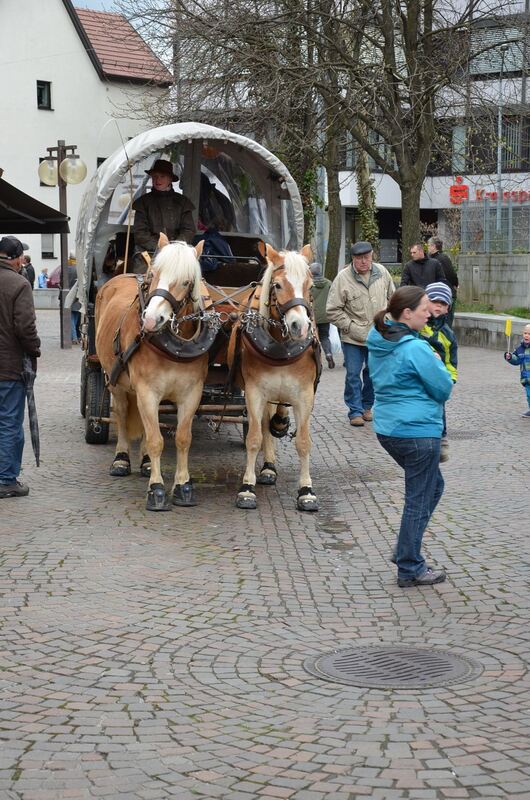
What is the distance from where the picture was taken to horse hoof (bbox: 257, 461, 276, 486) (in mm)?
10484

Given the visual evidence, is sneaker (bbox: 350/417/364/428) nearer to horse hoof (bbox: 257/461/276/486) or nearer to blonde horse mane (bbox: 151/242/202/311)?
horse hoof (bbox: 257/461/276/486)

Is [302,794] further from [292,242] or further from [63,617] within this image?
[292,242]

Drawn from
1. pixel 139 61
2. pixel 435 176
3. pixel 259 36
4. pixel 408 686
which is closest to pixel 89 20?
pixel 139 61

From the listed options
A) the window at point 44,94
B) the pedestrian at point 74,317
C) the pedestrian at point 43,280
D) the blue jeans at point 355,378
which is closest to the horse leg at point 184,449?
the blue jeans at point 355,378

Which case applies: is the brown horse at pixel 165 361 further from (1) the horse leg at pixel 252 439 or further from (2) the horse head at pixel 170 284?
(1) the horse leg at pixel 252 439

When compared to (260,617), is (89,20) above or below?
above

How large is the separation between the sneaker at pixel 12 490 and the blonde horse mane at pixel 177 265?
214 cm

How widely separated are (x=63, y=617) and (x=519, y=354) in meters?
8.63

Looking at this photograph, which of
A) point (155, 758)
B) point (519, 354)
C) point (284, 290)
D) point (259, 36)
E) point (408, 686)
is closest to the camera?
point (155, 758)

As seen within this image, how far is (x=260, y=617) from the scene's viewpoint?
6598 millimetres

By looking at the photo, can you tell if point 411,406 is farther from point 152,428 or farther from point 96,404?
point 96,404

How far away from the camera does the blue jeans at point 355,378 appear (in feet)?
46.0

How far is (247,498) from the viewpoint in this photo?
946cm

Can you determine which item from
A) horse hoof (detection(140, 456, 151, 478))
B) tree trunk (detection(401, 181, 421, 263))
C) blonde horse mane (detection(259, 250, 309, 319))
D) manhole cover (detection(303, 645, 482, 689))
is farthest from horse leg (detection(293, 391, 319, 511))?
tree trunk (detection(401, 181, 421, 263))
